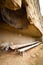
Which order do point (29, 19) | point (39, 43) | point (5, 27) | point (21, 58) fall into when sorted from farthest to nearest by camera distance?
1. point (39, 43)
2. point (5, 27)
3. point (21, 58)
4. point (29, 19)

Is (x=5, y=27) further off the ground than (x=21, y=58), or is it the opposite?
(x=5, y=27)

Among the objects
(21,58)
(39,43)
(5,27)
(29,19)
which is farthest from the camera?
→ (39,43)

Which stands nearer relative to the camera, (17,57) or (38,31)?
(17,57)

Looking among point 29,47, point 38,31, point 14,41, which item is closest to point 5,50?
point 14,41

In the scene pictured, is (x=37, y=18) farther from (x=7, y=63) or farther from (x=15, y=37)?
(x=7, y=63)

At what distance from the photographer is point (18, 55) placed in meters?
2.77

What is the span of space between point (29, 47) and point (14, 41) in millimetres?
292

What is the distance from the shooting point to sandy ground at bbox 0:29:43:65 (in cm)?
264

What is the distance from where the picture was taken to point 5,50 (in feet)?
9.37

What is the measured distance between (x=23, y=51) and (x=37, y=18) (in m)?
0.61

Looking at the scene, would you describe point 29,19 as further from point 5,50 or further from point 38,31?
point 5,50

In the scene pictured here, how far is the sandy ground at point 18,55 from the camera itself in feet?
8.65

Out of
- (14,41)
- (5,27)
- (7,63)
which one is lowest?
(7,63)

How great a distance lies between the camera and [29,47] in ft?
9.62
